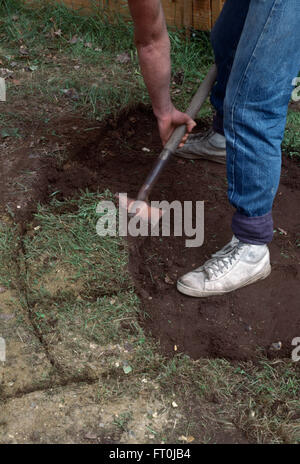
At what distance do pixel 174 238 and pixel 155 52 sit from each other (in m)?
1.04

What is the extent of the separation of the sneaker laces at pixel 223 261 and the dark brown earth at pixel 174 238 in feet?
0.45

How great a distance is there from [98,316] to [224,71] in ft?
4.80

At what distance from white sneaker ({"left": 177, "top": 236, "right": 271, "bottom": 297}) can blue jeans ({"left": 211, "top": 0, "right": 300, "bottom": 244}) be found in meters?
0.09

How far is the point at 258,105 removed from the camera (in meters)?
2.02

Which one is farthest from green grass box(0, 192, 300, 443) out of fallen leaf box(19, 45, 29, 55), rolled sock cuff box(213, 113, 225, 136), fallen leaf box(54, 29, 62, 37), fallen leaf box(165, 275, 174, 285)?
fallen leaf box(54, 29, 62, 37)

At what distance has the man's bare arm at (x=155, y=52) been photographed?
74.4 inches

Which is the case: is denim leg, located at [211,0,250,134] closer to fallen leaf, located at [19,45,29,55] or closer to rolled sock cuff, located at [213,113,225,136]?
rolled sock cuff, located at [213,113,225,136]

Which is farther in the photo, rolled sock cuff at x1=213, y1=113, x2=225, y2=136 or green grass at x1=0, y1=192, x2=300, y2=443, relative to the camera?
rolled sock cuff at x1=213, y1=113, x2=225, y2=136

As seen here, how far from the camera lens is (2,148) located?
10.5 feet

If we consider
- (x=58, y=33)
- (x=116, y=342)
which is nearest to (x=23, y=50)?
(x=58, y=33)

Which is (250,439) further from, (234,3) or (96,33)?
(96,33)

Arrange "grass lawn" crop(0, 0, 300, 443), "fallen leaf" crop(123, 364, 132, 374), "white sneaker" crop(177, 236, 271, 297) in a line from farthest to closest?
1. "white sneaker" crop(177, 236, 271, 297)
2. "fallen leaf" crop(123, 364, 132, 374)
3. "grass lawn" crop(0, 0, 300, 443)

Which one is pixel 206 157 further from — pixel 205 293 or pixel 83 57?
pixel 83 57

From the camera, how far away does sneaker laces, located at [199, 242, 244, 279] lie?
2.46 metres
